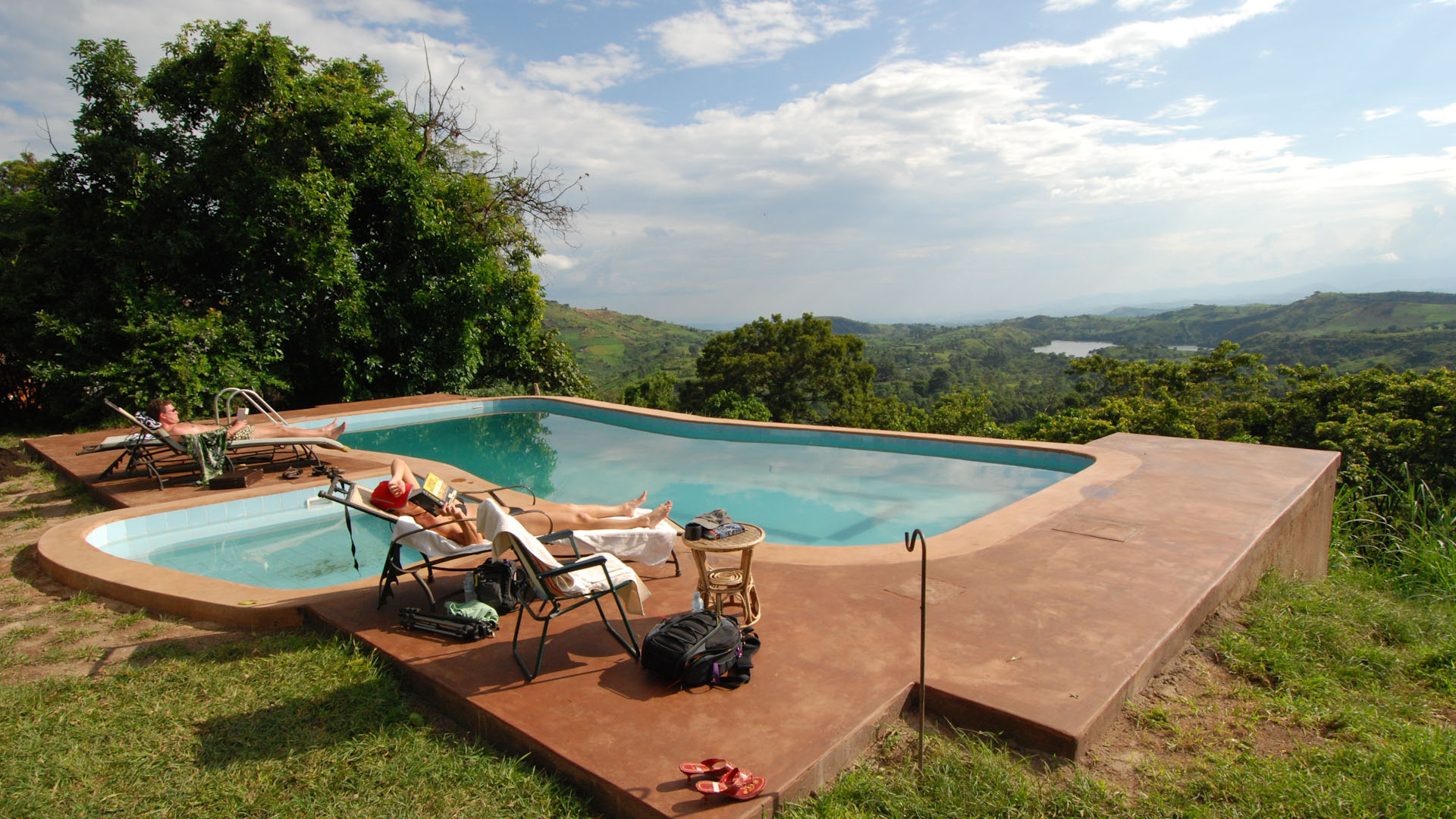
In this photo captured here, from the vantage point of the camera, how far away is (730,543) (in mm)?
3516

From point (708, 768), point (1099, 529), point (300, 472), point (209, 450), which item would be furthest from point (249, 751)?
point (300, 472)

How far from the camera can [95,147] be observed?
1178cm

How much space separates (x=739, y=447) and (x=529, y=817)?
7.75m

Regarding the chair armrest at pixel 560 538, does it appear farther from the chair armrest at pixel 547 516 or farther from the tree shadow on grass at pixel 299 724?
the tree shadow on grass at pixel 299 724

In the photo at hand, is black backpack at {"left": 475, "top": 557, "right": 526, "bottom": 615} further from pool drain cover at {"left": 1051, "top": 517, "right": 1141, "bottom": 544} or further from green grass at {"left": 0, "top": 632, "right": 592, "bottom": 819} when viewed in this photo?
pool drain cover at {"left": 1051, "top": 517, "right": 1141, "bottom": 544}

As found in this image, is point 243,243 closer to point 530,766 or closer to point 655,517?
point 655,517

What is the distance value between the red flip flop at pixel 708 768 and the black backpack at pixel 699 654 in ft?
1.80

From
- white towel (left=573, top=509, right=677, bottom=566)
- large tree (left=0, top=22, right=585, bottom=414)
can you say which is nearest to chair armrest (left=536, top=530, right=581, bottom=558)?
white towel (left=573, top=509, right=677, bottom=566)

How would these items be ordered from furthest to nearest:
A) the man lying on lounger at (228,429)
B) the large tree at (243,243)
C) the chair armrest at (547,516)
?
the large tree at (243,243) < the man lying on lounger at (228,429) < the chair armrest at (547,516)

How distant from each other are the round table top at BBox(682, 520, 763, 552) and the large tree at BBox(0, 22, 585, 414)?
1144 centimetres

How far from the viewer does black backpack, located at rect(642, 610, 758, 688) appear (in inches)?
116

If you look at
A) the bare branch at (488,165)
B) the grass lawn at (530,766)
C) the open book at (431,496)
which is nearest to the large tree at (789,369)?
the bare branch at (488,165)

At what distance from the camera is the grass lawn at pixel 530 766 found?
2406 mm

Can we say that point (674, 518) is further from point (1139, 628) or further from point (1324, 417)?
point (1324, 417)
